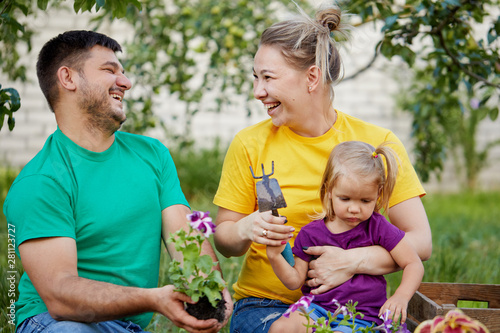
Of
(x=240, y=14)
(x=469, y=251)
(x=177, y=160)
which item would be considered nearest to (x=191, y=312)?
(x=240, y=14)

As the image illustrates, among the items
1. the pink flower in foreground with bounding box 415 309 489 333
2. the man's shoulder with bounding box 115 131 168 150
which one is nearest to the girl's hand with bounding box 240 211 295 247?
the pink flower in foreground with bounding box 415 309 489 333

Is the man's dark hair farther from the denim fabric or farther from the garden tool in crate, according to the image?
the denim fabric

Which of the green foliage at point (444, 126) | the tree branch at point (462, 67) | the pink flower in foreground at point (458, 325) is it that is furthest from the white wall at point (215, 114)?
the pink flower in foreground at point (458, 325)

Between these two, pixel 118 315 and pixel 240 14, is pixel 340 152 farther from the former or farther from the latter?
pixel 240 14

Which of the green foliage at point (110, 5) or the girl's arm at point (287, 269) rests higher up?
the green foliage at point (110, 5)

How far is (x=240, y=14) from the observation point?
438cm

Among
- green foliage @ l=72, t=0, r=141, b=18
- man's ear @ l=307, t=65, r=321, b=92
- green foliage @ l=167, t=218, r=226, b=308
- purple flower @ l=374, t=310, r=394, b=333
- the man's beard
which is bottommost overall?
purple flower @ l=374, t=310, r=394, b=333

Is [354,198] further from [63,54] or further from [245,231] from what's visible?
[63,54]

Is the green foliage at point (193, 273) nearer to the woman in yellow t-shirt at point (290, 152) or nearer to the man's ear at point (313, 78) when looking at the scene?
the woman in yellow t-shirt at point (290, 152)

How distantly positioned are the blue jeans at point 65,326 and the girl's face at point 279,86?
978 mm

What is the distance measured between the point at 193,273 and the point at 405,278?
783 mm

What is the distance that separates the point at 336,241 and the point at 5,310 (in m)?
1.74

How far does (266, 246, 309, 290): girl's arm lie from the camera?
6.22 ft

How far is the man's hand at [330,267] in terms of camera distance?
2.02 m
